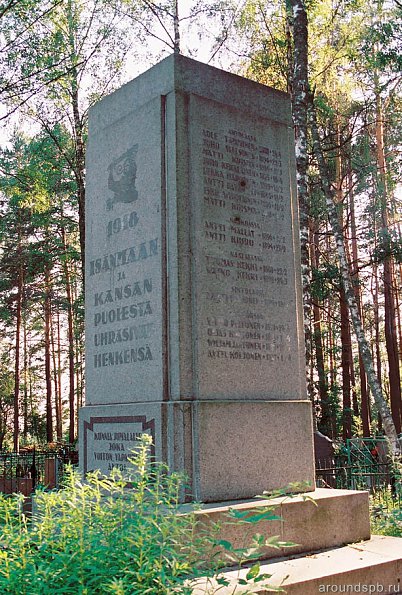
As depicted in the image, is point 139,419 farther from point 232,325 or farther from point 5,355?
point 5,355

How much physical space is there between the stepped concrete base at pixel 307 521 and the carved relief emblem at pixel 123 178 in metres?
2.42

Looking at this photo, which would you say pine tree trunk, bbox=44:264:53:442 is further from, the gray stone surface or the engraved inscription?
the engraved inscription

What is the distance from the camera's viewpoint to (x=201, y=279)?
4.77 meters

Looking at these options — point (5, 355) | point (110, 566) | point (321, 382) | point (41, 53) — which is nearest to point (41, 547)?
point (110, 566)

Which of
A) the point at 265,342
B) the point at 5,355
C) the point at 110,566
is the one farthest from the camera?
the point at 5,355

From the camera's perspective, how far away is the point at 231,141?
524cm

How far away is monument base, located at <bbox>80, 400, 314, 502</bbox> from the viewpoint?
4.40 m

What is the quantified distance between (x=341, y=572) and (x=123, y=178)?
327 centimetres

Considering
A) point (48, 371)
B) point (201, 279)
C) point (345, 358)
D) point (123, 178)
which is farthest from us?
point (48, 371)

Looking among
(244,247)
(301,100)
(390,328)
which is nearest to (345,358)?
(390,328)

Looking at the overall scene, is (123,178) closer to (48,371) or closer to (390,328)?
(390,328)

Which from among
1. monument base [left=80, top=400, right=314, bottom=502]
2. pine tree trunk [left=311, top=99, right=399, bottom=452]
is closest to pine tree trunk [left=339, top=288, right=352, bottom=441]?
pine tree trunk [left=311, top=99, right=399, bottom=452]

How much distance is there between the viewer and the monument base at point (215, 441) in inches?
173

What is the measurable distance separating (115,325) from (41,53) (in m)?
15.3
